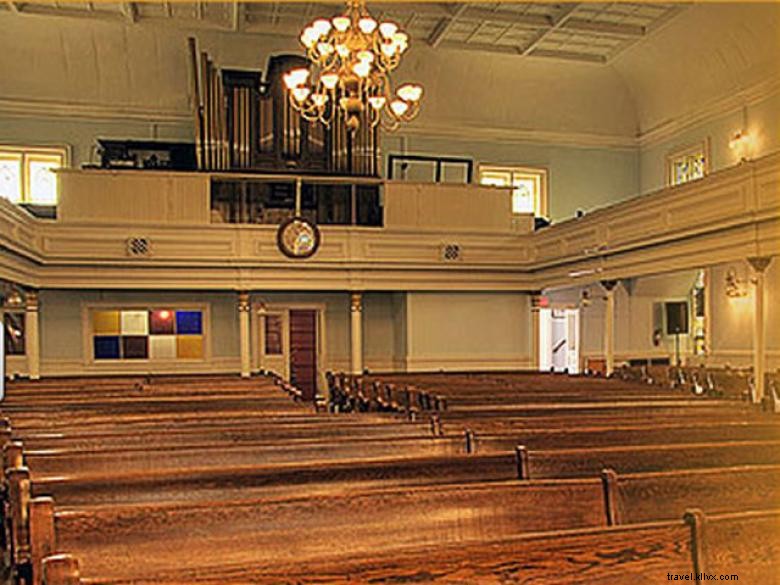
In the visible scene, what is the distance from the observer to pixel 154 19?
12320 mm

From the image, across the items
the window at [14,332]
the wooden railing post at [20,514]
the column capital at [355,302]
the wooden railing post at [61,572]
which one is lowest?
the wooden railing post at [20,514]

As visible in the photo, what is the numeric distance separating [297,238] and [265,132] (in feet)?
6.44

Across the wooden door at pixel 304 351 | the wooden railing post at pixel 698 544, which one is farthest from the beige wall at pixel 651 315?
the wooden railing post at pixel 698 544

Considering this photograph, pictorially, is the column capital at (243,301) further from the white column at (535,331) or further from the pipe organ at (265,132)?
the white column at (535,331)

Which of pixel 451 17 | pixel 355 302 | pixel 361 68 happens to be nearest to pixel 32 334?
pixel 355 302

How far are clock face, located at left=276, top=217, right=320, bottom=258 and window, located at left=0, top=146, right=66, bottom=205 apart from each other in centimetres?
432

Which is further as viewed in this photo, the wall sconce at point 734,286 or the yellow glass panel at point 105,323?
the yellow glass panel at point 105,323

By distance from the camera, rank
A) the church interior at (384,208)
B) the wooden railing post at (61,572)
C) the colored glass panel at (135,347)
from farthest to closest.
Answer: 1. the colored glass panel at (135,347)
2. the church interior at (384,208)
3. the wooden railing post at (61,572)

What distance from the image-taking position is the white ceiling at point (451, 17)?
12.0 m

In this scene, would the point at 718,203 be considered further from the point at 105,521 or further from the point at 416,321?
Answer: the point at 105,521

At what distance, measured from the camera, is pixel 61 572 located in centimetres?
146

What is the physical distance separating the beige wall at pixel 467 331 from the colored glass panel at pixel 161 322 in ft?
13.6

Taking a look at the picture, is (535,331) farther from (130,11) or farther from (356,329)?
(130,11)

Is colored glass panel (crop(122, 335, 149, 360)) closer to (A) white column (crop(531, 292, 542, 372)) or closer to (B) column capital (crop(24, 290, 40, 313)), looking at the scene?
(B) column capital (crop(24, 290, 40, 313))
